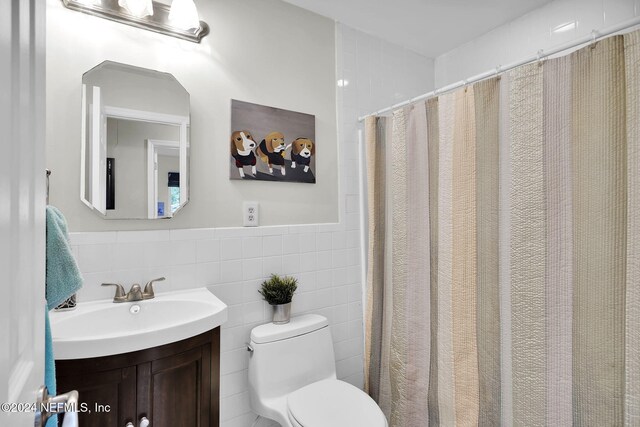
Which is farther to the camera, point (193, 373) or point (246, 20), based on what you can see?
point (246, 20)

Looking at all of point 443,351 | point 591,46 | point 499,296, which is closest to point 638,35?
point 591,46

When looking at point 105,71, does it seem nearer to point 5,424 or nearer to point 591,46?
point 5,424

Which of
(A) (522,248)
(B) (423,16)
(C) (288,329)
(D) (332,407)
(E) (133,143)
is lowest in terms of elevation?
(D) (332,407)

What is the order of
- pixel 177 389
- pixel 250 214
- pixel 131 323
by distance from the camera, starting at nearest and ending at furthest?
1. pixel 177 389
2. pixel 131 323
3. pixel 250 214

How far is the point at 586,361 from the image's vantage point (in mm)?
1127

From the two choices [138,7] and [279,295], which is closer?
[138,7]

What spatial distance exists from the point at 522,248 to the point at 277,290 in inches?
42.7

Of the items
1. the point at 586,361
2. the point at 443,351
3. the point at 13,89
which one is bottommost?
the point at 443,351

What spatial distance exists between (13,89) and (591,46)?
4.86 ft

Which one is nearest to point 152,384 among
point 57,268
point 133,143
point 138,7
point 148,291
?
point 148,291

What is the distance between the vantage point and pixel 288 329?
5.41 ft

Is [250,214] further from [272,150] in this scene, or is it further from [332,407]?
[332,407]

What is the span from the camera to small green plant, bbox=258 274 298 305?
168cm

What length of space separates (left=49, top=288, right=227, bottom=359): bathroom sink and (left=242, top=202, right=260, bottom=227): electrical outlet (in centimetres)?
38
